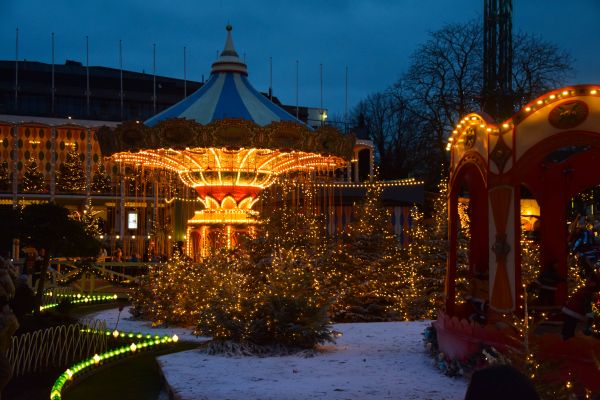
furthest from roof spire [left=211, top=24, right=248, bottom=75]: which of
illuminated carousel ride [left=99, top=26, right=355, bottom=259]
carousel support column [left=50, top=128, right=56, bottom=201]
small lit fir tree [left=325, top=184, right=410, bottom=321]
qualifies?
carousel support column [left=50, top=128, right=56, bottom=201]

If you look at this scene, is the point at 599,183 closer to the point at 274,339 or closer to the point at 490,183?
the point at 490,183

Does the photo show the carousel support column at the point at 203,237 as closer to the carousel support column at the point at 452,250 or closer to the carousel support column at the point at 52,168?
the carousel support column at the point at 452,250

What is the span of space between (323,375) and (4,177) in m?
48.2

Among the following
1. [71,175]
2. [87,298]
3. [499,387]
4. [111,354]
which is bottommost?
[87,298]

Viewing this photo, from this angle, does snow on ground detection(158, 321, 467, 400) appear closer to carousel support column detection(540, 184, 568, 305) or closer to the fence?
the fence

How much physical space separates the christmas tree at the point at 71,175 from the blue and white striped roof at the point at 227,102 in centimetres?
3380

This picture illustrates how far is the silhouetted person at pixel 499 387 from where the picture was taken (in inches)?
130

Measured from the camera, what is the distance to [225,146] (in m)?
22.7

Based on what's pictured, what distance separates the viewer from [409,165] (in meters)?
57.6

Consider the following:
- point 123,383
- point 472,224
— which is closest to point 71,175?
point 472,224

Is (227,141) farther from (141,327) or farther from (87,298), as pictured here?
(87,298)

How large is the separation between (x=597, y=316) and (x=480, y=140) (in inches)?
125

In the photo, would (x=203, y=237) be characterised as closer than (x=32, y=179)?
Yes

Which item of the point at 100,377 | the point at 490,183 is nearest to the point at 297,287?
the point at 100,377
